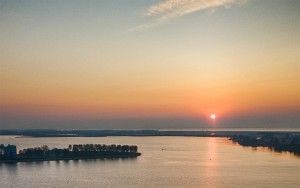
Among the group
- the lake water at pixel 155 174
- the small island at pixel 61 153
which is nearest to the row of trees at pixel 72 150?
the small island at pixel 61 153

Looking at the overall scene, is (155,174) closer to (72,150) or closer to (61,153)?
(61,153)

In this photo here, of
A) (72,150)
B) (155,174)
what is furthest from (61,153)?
(155,174)

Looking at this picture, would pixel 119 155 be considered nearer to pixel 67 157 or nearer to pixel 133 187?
pixel 67 157

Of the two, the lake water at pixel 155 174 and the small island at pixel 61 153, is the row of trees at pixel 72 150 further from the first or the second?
A: the lake water at pixel 155 174

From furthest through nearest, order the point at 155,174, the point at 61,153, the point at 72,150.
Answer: the point at 72,150 → the point at 61,153 → the point at 155,174

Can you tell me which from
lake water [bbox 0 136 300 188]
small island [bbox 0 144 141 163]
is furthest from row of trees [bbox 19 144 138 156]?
lake water [bbox 0 136 300 188]

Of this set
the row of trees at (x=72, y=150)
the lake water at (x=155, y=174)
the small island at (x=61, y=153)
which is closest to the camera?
the lake water at (x=155, y=174)

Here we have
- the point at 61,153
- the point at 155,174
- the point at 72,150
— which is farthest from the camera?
the point at 72,150

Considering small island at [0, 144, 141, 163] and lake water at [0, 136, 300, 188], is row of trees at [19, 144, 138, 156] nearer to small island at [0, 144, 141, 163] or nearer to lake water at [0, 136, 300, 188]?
small island at [0, 144, 141, 163]
